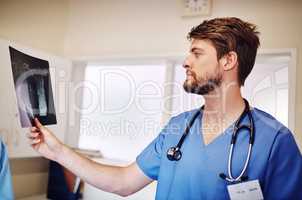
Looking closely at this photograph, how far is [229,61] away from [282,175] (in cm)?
41

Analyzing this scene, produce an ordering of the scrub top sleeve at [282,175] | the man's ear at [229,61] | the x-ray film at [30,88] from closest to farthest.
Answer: the scrub top sleeve at [282,175] < the man's ear at [229,61] < the x-ray film at [30,88]

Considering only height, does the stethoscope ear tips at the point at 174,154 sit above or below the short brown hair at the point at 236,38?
below

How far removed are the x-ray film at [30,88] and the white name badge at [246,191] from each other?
2.54 feet

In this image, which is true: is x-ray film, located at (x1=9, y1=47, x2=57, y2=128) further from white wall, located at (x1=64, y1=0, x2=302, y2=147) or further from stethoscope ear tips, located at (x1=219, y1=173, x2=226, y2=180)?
stethoscope ear tips, located at (x1=219, y1=173, x2=226, y2=180)

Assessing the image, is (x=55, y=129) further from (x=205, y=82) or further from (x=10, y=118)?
(x=205, y=82)

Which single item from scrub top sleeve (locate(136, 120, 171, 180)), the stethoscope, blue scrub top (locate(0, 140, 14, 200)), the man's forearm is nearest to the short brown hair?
the stethoscope

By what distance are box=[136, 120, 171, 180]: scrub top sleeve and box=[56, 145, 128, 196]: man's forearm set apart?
3.7 inches

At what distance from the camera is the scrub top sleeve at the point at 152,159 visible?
1197mm

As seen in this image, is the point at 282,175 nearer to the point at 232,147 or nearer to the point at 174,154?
the point at 232,147

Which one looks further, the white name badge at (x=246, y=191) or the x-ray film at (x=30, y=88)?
the x-ray film at (x=30, y=88)

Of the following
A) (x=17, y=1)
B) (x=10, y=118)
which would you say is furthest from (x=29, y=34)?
(x=10, y=118)

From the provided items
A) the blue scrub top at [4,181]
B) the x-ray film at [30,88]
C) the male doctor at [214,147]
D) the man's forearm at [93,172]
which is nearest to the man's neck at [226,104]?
the male doctor at [214,147]

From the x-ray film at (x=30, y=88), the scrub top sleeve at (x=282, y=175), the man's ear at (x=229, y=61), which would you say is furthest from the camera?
the x-ray film at (x=30, y=88)

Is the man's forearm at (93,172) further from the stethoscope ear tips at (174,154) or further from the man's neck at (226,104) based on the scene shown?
the man's neck at (226,104)
